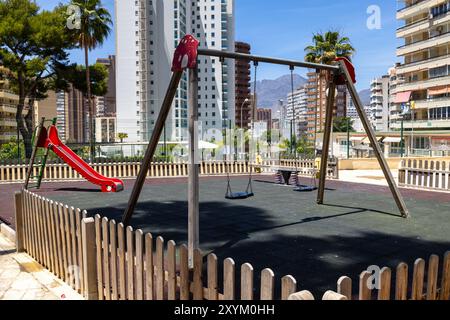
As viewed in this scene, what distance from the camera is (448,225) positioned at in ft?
27.2

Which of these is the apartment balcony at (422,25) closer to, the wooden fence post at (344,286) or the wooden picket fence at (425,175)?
the wooden picket fence at (425,175)

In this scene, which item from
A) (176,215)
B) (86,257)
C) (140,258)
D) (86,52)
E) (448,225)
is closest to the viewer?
(140,258)

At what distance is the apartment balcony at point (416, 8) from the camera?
54931 millimetres

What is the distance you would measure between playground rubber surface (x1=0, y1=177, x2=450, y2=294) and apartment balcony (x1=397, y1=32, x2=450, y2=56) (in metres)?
48.3

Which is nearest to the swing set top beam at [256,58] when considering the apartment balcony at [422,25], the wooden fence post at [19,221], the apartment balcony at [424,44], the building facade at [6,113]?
the wooden fence post at [19,221]

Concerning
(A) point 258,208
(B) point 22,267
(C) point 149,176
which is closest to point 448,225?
(A) point 258,208

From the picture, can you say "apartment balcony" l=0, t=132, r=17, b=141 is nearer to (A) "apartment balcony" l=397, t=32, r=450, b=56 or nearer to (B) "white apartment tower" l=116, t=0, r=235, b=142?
(B) "white apartment tower" l=116, t=0, r=235, b=142

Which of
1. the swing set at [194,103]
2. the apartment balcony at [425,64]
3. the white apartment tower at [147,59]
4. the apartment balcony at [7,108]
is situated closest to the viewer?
the swing set at [194,103]

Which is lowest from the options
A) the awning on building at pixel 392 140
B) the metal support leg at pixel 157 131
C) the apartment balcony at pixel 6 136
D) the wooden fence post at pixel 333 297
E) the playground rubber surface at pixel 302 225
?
the playground rubber surface at pixel 302 225

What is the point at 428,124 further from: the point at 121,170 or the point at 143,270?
the point at 143,270

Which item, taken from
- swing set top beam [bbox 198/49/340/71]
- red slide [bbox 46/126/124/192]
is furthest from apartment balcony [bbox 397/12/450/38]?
red slide [bbox 46/126/124/192]

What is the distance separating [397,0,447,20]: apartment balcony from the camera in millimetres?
54931

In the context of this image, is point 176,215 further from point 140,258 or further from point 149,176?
point 149,176
